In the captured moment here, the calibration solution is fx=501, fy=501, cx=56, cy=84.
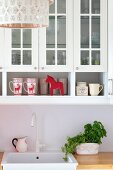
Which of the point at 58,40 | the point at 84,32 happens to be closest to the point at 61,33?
the point at 58,40

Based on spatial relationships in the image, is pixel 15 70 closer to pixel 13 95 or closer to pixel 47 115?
pixel 13 95

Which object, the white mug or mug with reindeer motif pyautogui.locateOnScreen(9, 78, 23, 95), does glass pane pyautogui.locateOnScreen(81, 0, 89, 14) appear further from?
mug with reindeer motif pyautogui.locateOnScreen(9, 78, 23, 95)

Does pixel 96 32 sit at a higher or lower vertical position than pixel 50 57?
higher

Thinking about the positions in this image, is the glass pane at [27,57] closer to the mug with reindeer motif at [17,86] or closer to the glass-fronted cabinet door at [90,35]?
the mug with reindeer motif at [17,86]

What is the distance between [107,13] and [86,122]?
1.06 m

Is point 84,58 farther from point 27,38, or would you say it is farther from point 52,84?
point 27,38

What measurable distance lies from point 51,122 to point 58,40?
0.81 metres

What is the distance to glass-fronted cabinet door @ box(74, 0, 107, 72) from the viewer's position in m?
4.45

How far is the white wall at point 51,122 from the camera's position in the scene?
4715 mm

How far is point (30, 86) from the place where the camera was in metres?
4.50

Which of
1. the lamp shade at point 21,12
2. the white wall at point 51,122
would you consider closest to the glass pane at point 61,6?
the white wall at point 51,122

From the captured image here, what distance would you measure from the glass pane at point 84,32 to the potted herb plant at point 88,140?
2.44 ft

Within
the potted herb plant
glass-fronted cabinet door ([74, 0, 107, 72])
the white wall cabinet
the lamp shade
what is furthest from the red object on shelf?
the lamp shade

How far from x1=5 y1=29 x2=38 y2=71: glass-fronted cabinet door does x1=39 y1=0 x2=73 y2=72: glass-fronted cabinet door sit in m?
0.06
